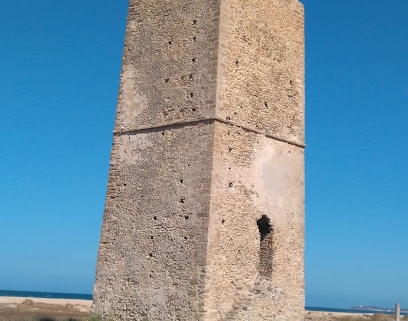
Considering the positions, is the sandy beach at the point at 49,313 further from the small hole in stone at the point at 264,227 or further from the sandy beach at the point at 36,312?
the small hole in stone at the point at 264,227

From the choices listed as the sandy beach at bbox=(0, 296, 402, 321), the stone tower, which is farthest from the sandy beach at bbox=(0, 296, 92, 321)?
the stone tower

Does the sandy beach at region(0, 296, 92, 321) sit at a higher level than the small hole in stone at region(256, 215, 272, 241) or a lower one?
lower

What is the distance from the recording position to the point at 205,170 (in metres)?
10.7

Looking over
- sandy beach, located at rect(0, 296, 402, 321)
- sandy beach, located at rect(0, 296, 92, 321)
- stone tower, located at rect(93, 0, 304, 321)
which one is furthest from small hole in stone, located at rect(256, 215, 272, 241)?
sandy beach, located at rect(0, 296, 402, 321)

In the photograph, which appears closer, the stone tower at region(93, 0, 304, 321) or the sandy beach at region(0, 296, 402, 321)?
the stone tower at region(93, 0, 304, 321)

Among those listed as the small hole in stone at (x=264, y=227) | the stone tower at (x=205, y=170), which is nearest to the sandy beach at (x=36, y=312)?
the stone tower at (x=205, y=170)

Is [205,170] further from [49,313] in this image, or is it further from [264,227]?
[49,313]

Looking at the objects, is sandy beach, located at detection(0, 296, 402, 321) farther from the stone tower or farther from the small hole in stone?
the small hole in stone

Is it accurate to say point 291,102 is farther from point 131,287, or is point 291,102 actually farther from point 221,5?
point 131,287

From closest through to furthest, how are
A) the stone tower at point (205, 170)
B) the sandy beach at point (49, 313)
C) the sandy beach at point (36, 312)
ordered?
the stone tower at point (205, 170)
the sandy beach at point (36, 312)
the sandy beach at point (49, 313)

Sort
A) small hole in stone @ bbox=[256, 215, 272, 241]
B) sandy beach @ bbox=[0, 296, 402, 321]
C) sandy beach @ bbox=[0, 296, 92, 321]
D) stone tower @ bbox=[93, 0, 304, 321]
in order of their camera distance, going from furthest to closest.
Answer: sandy beach @ bbox=[0, 296, 402, 321], sandy beach @ bbox=[0, 296, 92, 321], small hole in stone @ bbox=[256, 215, 272, 241], stone tower @ bbox=[93, 0, 304, 321]

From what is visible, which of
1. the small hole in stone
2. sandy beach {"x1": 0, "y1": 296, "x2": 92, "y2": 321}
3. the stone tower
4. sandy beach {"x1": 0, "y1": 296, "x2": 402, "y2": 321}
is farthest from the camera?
sandy beach {"x1": 0, "y1": 296, "x2": 402, "y2": 321}

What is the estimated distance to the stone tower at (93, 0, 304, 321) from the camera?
420 inches

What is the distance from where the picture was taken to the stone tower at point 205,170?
10.7 metres
